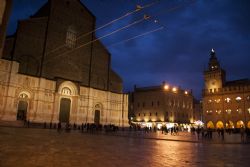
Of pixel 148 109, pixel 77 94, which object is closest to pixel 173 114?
pixel 148 109

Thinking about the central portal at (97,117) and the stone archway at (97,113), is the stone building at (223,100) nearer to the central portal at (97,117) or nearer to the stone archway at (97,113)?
the stone archway at (97,113)

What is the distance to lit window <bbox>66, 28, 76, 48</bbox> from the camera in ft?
130

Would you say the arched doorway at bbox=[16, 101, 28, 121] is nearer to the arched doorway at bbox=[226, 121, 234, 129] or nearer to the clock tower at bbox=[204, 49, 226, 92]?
the arched doorway at bbox=[226, 121, 234, 129]

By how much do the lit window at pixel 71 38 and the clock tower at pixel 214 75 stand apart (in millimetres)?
43395

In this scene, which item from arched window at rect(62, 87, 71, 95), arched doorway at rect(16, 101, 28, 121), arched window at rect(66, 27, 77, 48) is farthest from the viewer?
arched window at rect(66, 27, 77, 48)

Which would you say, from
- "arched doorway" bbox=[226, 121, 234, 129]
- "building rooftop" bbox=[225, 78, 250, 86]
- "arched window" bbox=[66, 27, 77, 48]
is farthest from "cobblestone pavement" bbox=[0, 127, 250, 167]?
"building rooftop" bbox=[225, 78, 250, 86]

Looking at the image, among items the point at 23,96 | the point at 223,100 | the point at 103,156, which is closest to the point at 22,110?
the point at 23,96

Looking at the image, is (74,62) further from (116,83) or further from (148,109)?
(148,109)

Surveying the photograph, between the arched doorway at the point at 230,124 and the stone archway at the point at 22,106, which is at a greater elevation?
the stone archway at the point at 22,106

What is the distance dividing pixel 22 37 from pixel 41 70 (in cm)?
555

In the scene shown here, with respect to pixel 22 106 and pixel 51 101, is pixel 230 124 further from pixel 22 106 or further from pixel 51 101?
pixel 22 106

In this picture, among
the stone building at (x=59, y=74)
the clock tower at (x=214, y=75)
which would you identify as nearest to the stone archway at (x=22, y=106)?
the stone building at (x=59, y=74)

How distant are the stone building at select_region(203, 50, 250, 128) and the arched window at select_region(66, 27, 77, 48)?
140 feet

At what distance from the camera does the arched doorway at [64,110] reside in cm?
3653
